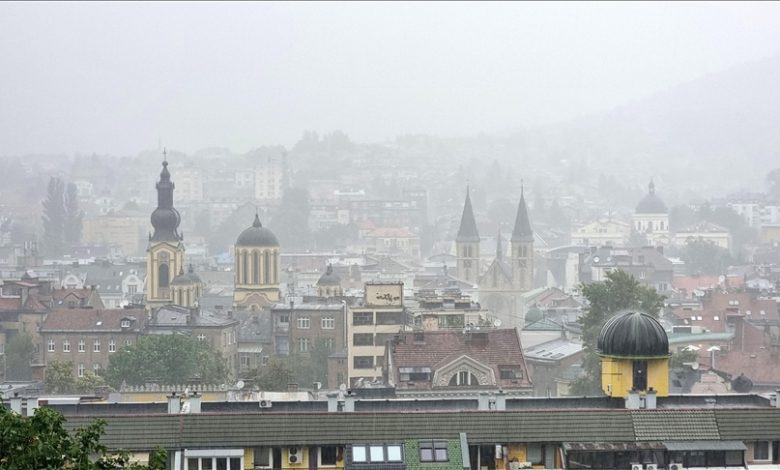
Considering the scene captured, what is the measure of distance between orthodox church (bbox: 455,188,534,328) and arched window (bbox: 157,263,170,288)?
78.3ft

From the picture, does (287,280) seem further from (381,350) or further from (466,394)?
(466,394)

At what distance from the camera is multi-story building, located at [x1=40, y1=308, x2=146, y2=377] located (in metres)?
77.4

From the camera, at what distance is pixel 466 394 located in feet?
161

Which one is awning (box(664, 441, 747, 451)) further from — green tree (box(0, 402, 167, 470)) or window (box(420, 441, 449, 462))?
green tree (box(0, 402, 167, 470))

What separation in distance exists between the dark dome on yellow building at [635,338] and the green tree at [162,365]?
108 ft

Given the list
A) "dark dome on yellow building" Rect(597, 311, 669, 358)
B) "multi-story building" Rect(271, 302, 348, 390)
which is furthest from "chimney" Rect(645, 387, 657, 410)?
"multi-story building" Rect(271, 302, 348, 390)

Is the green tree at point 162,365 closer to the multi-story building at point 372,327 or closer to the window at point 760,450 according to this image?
the multi-story building at point 372,327

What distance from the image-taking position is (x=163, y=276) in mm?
95625

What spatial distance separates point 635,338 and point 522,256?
95.8 meters

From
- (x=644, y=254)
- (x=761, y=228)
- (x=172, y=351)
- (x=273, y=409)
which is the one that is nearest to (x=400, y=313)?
(x=172, y=351)

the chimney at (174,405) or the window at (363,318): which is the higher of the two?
the chimney at (174,405)

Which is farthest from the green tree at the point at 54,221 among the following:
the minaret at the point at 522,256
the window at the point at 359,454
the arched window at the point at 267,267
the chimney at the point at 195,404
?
the window at the point at 359,454

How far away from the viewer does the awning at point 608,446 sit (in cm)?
2695

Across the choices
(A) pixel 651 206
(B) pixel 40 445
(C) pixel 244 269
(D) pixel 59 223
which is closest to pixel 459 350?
(B) pixel 40 445
